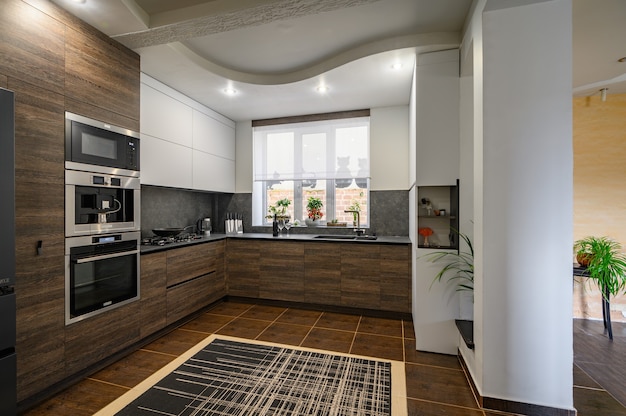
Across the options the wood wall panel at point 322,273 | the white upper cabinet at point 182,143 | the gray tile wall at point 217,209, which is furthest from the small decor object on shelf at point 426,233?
the white upper cabinet at point 182,143

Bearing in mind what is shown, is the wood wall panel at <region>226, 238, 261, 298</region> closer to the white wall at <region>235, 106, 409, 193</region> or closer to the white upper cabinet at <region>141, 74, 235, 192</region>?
the white upper cabinet at <region>141, 74, 235, 192</region>

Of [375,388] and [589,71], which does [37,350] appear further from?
[589,71]

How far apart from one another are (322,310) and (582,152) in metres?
3.55

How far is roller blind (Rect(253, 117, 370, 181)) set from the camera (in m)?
4.10

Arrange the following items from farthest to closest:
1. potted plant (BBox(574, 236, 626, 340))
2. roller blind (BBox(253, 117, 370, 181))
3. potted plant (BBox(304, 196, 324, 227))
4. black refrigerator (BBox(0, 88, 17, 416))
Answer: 1. potted plant (BBox(304, 196, 324, 227))
2. roller blind (BBox(253, 117, 370, 181))
3. potted plant (BBox(574, 236, 626, 340))
4. black refrigerator (BBox(0, 88, 17, 416))

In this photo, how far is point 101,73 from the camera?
2.27 meters

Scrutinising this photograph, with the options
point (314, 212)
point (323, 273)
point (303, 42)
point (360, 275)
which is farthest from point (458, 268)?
point (303, 42)

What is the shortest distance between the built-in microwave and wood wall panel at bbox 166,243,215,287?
94 cm

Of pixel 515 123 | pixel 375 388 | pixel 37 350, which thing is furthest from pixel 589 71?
pixel 37 350

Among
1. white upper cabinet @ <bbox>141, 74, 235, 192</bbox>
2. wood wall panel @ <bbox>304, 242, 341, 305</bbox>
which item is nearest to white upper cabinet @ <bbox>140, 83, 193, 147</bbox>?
white upper cabinet @ <bbox>141, 74, 235, 192</bbox>

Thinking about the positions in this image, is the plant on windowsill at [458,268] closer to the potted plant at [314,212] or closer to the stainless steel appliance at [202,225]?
the potted plant at [314,212]

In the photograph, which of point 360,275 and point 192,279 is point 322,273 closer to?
point 360,275

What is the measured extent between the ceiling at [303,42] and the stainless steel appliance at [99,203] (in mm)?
1127

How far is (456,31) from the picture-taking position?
2.41m
